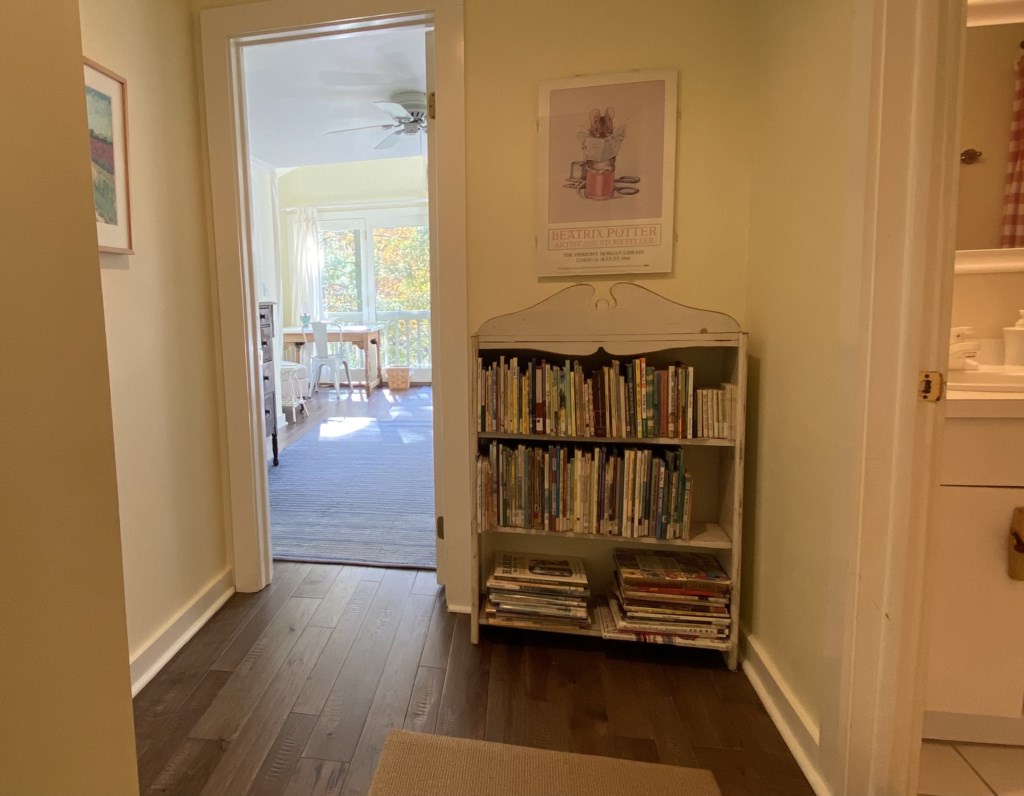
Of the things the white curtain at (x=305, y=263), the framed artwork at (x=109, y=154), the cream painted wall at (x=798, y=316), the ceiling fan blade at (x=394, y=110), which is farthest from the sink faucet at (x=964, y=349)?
the white curtain at (x=305, y=263)

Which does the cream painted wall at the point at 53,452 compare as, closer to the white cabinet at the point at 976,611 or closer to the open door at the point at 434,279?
the open door at the point at 434,279

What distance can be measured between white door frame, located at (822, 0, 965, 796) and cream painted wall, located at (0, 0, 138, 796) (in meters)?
1.31

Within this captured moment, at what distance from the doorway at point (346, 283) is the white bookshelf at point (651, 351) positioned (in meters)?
1.00

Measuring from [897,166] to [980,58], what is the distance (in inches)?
37.3

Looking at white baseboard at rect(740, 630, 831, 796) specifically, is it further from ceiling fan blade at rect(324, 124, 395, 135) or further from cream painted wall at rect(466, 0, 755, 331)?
ceiling fan blade at rect(324, 124, 395, 135)

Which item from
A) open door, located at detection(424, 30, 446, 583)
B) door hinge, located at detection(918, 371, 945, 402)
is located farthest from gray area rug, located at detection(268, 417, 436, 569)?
door hinge, located at detection(918, 371, 945, 402)

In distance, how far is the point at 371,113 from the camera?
3998 mm

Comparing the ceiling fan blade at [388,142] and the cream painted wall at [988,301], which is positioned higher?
the ceiling fan blade at [388,142]

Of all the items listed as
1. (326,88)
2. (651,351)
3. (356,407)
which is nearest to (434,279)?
(651,351)

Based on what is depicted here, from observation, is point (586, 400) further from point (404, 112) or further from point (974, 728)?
point (404, 112)

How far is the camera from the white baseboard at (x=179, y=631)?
1598mm

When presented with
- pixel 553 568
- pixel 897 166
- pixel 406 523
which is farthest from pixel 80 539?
pixel 406 523

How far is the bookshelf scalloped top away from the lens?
1.62m

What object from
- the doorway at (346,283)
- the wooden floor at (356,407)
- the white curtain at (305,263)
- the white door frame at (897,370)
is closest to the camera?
the white door frame at (897,370)
